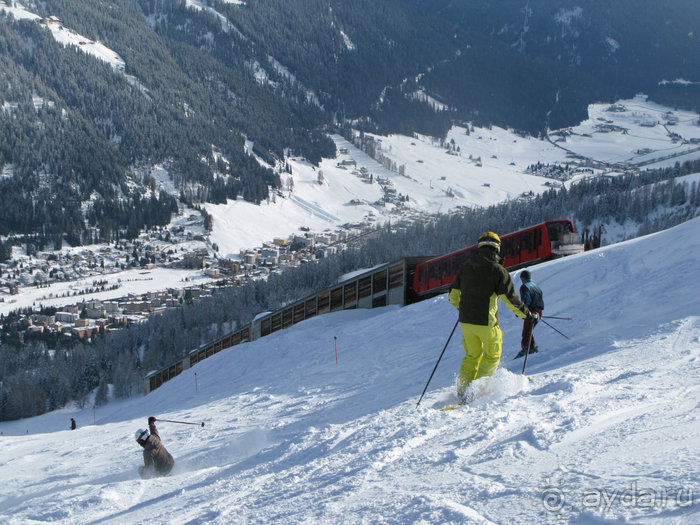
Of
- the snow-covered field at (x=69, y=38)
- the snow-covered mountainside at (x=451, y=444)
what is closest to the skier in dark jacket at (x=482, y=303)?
the snow-covered mountainside at (x=451, y=444)

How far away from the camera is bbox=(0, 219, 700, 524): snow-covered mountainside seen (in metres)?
3.99

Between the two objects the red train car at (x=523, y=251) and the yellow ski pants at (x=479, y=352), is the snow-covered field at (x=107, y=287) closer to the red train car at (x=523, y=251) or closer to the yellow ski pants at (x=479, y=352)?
the red train car at (x=523, y=251)

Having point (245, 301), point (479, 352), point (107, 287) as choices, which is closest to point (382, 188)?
point (107, 287)

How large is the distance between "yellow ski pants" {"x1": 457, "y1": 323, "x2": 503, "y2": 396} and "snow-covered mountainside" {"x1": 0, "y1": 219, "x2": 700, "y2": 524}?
239mm

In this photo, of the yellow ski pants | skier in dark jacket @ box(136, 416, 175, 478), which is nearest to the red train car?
the yellow ski pants

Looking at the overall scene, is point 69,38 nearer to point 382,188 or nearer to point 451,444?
point 382,188

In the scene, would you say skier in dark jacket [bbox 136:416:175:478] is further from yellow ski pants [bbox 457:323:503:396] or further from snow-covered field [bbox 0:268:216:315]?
snow-covered field [bbox 0:268:216:315]

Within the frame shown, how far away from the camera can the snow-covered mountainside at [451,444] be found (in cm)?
399

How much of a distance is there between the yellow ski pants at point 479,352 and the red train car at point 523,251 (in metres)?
16.3

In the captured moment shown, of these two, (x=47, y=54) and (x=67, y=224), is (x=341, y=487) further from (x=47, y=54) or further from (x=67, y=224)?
(x=47, y=54)

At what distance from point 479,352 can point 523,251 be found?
58.2ft

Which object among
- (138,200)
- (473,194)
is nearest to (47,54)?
(138,200)

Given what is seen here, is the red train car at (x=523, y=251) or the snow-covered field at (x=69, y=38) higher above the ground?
the snow-covered field at (x=69, y=38)

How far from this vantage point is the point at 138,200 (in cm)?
13425
